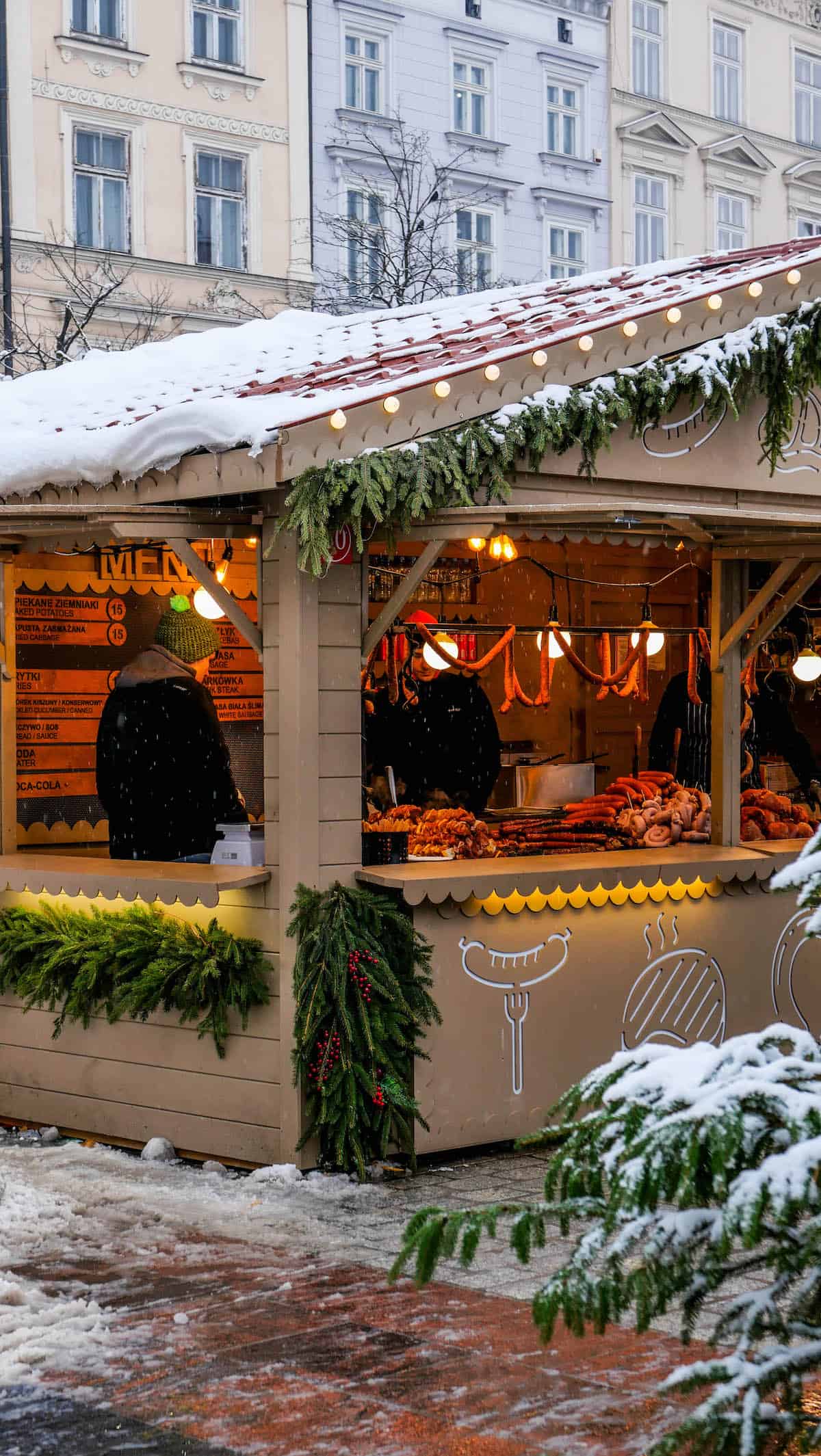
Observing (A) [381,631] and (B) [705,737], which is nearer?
(A) [381,631]

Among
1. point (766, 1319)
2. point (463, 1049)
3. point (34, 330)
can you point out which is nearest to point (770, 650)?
point (463, 1049)

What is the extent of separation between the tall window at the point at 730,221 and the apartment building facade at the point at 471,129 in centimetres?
329

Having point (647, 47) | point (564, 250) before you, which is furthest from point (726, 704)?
point (647, 47)

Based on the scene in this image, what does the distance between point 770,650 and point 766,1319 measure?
968 cm

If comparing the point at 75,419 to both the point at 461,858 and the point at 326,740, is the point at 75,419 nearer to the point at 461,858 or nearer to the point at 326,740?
the point at 326,740

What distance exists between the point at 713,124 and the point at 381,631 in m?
28.2

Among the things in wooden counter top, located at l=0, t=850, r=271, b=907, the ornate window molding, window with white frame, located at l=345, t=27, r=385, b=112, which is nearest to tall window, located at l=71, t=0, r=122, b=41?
the ornate window molding

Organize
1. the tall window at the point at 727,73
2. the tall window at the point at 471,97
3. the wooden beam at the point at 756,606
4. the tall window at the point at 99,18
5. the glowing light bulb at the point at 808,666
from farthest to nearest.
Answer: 1. the tall window at the point at 727,73
2. the tall window at the point at 471,97
3. the tall window at the point at 99,18
4. the glowing light bulb at the point at 808,666
5. the wooden beam at the point at 756,606

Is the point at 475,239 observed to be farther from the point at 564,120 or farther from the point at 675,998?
the point at 675,998

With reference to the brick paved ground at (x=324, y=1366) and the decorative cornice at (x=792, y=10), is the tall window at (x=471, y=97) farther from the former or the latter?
the brick paved ground at (x=324, y=1366)

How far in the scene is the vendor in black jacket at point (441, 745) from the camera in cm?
1145

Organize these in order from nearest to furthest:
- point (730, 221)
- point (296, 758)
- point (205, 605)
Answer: point (296, 758)
point (205, 605)
point (730, 221)

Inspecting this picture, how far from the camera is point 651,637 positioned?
11.1 meters

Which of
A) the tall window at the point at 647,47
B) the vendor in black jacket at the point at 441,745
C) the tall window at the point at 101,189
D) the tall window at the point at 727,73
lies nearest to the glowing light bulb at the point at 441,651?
the vendor in black jacket at the point at 441,745
